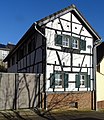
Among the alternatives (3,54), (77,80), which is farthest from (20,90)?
(3,54)

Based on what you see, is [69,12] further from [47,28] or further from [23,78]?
[23,78]

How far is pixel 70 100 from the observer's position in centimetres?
1670

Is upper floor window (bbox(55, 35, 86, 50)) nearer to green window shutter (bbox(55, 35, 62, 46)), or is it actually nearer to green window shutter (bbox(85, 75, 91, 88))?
green window shutter (bbox(55, 35, 62, 46))

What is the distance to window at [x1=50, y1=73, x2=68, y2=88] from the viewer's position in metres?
15.7

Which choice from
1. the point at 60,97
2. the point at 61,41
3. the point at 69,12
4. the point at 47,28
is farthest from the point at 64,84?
the point at 69,12

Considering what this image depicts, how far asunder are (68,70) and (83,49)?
2.37 meters

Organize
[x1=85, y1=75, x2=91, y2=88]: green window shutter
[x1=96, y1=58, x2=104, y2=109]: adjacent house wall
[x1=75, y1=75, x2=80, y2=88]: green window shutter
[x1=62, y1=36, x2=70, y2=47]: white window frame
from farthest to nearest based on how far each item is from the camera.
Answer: [x1=96, y1=58, x2=104, y2=109]: adjacent house wall
[x1=85, y1=75, x2=91, y2=88]: green window shutter
[x1=75, y1=75, x2=80, y2=88]: green window shutter
[x1=62, y1=36, x2=70, y2=47]: white window frame

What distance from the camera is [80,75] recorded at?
1756 centimetres

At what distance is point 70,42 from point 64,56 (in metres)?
1.32

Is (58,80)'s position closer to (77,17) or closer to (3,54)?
(77,17)

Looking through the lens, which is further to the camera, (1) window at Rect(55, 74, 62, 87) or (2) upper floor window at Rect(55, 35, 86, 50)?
(2) upper floor window at Rect(55, 35, 86, 50)

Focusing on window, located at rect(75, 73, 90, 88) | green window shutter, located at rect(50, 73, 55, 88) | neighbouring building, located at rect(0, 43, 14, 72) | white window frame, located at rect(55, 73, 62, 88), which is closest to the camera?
green window shutter, located at rect(50, 73, 55, 88)

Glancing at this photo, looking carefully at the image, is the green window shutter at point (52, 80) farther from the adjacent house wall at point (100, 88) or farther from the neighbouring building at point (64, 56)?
the adjacent house wall at point (100, 88)

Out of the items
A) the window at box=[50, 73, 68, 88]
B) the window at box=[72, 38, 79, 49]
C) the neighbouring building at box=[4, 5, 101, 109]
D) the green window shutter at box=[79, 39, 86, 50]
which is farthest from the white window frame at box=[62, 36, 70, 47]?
the window at box=[50, 73, 68, 88]
